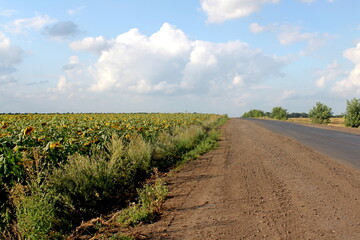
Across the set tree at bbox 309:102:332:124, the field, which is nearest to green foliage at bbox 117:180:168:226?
the field

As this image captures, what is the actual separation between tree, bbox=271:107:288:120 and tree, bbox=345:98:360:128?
4247 cm

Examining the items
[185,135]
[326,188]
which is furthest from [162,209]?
[185,135]

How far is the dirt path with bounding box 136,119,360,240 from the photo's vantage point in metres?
4.36

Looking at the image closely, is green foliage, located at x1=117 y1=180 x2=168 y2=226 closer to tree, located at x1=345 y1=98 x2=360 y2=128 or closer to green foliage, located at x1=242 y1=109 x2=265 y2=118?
tree, located at x1=345 y1=98 x2=360 y2=128

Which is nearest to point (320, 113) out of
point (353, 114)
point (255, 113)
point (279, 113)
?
point (353, 114)

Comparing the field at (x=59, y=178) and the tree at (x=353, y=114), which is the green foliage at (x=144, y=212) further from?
the tree at (x=353, y=114)

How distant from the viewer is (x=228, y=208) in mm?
5305

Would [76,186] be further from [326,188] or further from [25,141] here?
[326,188]

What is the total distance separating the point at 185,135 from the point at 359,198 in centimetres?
859

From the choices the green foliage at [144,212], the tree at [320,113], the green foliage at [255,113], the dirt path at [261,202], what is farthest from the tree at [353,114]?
the green foliage at [255,113]

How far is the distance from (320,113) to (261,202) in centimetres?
4870

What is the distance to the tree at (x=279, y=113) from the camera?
85.9 meters

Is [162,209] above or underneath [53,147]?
underneath

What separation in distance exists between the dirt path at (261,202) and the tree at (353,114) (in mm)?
33451
